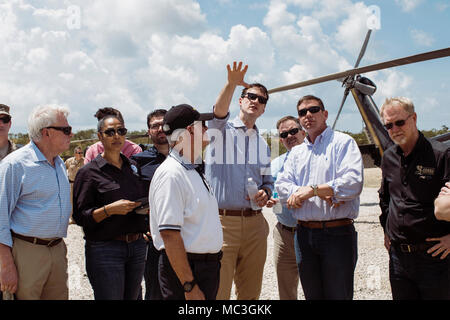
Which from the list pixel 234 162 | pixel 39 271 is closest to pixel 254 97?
pixel 234 162

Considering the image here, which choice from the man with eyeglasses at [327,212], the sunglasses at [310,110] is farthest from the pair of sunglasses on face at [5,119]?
the sunglasses at [310,110]

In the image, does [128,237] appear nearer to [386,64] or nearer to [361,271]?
[361,271]

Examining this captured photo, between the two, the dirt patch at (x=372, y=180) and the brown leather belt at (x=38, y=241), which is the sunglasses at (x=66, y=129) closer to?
the brown leather belt at (x=38, y=241)

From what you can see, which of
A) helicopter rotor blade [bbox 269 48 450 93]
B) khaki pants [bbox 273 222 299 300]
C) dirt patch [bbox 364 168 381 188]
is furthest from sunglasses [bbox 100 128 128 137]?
dirt patch [bbox 364 168 381 188]

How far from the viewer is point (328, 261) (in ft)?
10.1

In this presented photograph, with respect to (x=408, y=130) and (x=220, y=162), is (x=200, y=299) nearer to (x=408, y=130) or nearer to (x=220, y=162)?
(x=220, y=162)

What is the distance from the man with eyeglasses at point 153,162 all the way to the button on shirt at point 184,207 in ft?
3.72

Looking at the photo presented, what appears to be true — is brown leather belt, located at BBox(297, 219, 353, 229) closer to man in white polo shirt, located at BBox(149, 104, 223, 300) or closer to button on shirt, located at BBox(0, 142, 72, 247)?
man in white polo shirt, located at BBox(149, 104, 223, 300)

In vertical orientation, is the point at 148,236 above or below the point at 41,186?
below

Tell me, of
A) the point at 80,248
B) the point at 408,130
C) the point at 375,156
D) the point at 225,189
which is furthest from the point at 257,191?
the point at 375,156

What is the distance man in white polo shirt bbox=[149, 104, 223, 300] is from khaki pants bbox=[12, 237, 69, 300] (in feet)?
3.05

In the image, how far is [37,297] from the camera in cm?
266

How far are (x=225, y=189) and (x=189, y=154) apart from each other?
1.20m

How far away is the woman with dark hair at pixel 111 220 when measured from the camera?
293cm
